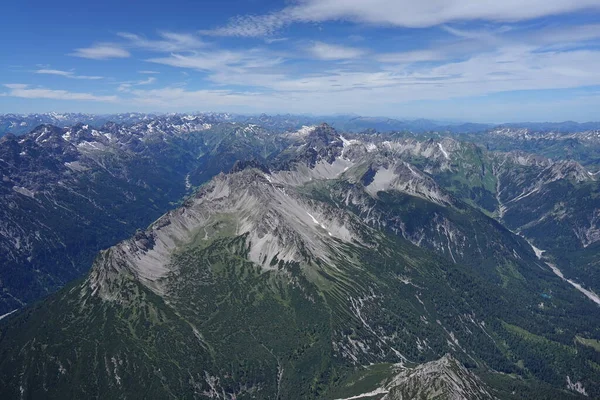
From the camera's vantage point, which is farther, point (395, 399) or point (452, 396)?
point (395, 399)

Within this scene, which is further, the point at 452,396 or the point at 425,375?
the point at 425,375
